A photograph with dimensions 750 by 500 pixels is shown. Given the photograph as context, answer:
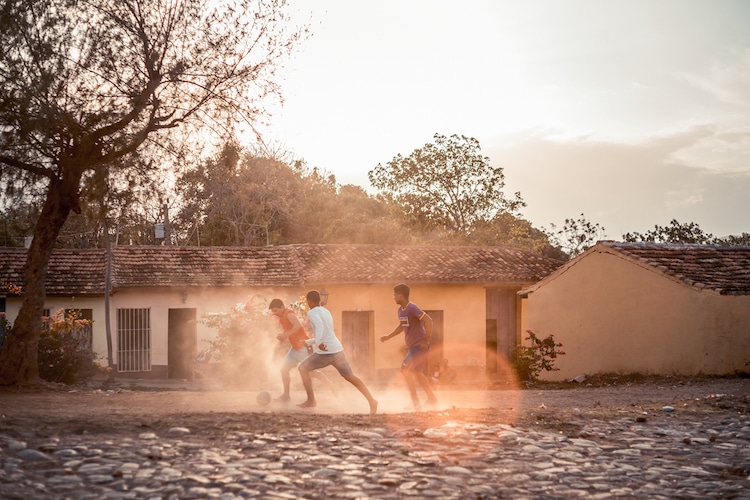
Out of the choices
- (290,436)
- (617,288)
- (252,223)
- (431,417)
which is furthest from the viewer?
(252,223)

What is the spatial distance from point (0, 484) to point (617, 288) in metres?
19.7

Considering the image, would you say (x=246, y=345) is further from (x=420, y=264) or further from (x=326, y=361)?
(x=420, y=264)

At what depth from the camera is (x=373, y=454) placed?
7781 millimetres

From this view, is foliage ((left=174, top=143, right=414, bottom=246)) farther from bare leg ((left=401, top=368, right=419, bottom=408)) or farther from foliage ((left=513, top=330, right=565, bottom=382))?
bare leg ((left=401, top=368, right=419, bottom=408))

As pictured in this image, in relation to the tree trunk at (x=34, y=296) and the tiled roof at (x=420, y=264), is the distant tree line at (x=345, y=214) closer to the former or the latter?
the tiled roof at (x=420, y=264)

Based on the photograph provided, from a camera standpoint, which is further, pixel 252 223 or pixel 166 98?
pixel 252 223

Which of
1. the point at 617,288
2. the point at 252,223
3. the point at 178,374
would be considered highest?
the point at 252,223

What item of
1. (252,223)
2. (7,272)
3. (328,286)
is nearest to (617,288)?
(328,286)

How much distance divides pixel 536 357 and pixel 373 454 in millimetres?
17713

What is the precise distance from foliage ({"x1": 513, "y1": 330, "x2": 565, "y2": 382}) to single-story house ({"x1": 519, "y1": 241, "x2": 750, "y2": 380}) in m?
0.39

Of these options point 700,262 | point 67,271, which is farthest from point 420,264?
point 67,271

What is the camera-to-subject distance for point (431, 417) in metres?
9.99

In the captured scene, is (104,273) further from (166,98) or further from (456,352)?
(166,98)

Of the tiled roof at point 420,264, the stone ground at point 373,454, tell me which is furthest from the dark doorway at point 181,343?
the stone ground at point 373,454
